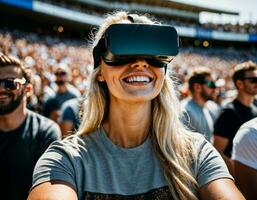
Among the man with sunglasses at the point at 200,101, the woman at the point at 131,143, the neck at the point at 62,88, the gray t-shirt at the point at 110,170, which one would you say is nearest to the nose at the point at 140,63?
the woman at the point at 131,143

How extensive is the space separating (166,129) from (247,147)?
0.68m

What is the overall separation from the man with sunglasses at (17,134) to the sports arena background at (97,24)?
1331cm

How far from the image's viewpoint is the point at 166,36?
1.75 m

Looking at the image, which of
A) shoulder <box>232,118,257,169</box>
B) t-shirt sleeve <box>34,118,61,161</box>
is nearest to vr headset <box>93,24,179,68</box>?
shoulder <box>232,118,257,169</box>

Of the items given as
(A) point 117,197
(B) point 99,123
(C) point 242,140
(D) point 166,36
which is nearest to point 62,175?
(A) point 117,197

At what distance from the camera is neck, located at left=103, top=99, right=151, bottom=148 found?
1.87 meters

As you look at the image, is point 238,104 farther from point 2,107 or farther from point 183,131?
point 183,131

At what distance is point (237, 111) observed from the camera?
4559 millimetres

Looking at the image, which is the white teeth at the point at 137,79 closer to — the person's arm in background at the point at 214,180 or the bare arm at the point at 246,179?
the person's arm in background at the point at 214,180

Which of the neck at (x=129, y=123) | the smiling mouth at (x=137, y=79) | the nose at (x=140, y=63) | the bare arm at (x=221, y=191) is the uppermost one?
the nose at (x=140, y=63)

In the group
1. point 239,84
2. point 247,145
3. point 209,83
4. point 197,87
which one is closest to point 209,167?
point 247,145

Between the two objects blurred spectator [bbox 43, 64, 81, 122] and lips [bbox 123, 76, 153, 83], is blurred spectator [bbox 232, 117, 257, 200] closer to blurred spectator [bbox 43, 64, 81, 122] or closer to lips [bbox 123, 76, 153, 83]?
lips [bbox 123, 76, 153, 83]

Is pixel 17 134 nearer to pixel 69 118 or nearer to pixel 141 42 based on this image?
pixel 141 42

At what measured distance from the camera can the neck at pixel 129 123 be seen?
1.87 m
